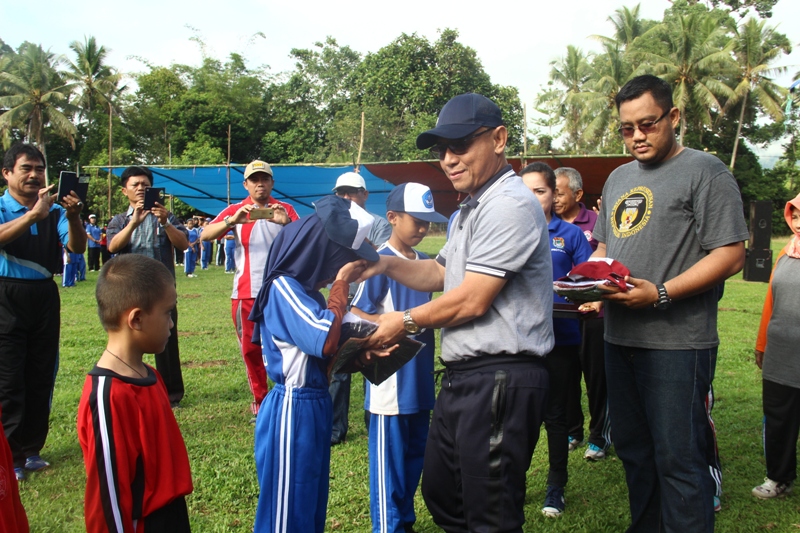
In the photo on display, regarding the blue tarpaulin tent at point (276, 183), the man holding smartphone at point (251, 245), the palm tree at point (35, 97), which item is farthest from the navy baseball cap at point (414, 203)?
the palm tree at point (35, 97)

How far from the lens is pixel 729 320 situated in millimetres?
11609

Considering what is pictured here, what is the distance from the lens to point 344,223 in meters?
2.74

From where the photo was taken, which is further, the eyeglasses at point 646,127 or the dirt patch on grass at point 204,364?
the dirt patch on grass at point 204,364

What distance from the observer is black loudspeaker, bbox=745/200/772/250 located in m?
18.3

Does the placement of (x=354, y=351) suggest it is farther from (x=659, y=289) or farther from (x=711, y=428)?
(x=711, y=428)

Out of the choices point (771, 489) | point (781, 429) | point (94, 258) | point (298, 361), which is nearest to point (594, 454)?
point (771, 489)

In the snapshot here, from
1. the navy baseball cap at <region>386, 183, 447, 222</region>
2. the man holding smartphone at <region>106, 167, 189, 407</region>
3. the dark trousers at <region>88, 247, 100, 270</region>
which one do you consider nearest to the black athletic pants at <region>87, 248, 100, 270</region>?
the dark trousers at <region>88, 247, 100, 270</region>

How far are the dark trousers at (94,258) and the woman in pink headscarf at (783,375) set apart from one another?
2136 centimetres

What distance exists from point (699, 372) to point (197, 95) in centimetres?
4596

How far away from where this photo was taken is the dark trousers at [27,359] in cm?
435

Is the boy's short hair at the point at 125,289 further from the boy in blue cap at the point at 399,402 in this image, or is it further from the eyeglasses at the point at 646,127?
the eyeglasses at the point at 646,127

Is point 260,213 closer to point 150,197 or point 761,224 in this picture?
point 150,197

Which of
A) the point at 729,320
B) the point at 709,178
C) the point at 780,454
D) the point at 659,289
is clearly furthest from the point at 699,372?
the point at 729,320

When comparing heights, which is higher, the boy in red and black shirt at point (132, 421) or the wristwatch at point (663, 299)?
the wristwatch at point (663, 299)
